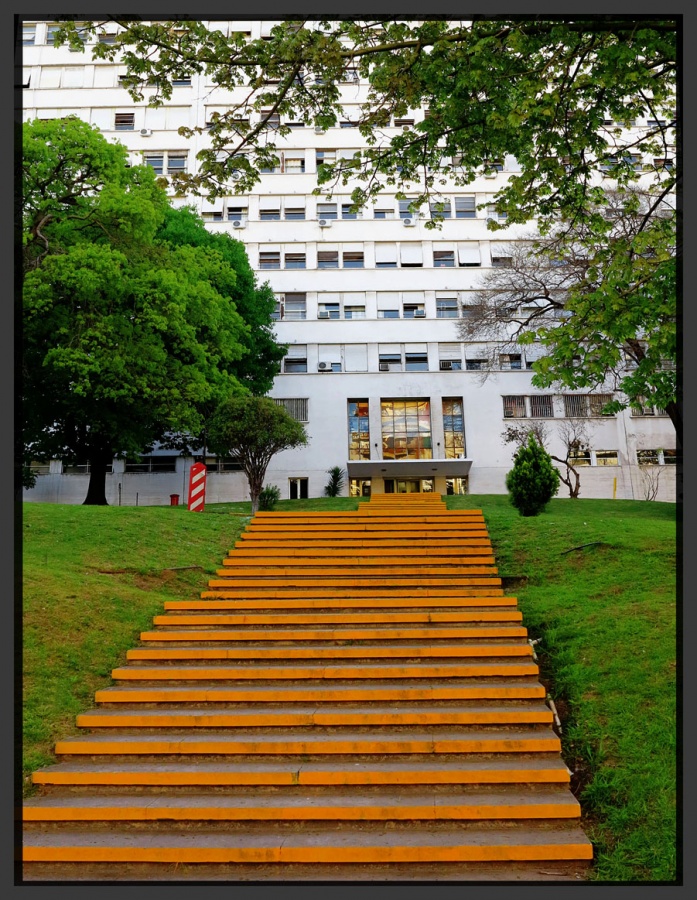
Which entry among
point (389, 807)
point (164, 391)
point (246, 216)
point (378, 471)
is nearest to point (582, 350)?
point (389, 807)

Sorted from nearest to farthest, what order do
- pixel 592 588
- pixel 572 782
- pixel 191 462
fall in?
1. pixel 572 782
2. pixel 592 588
3. pixel 191 462

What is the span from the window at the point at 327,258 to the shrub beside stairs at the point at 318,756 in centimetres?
2753

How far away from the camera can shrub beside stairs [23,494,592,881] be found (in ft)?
14.0

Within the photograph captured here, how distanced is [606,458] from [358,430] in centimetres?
1225

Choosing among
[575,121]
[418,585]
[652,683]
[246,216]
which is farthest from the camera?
[246,216]

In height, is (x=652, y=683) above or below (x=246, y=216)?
below

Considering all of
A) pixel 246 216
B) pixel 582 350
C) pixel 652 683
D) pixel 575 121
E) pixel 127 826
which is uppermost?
pixel 246 216

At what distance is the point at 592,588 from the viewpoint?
28.7 feet

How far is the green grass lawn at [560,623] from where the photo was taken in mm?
4711

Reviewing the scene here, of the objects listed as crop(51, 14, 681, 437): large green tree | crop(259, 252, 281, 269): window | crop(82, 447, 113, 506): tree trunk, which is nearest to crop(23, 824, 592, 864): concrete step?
crop(51, 14, 681, 437): large green tree

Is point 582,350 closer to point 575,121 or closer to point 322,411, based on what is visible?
point 575,121

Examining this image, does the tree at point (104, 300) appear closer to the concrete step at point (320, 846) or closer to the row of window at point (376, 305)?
the row of window at point (376, 305)

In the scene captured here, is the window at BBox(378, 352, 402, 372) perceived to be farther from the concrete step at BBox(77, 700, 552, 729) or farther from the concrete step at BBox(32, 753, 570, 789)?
the concrete step at BBox(32, 753, 570, 789)

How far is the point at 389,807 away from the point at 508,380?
29376mm
